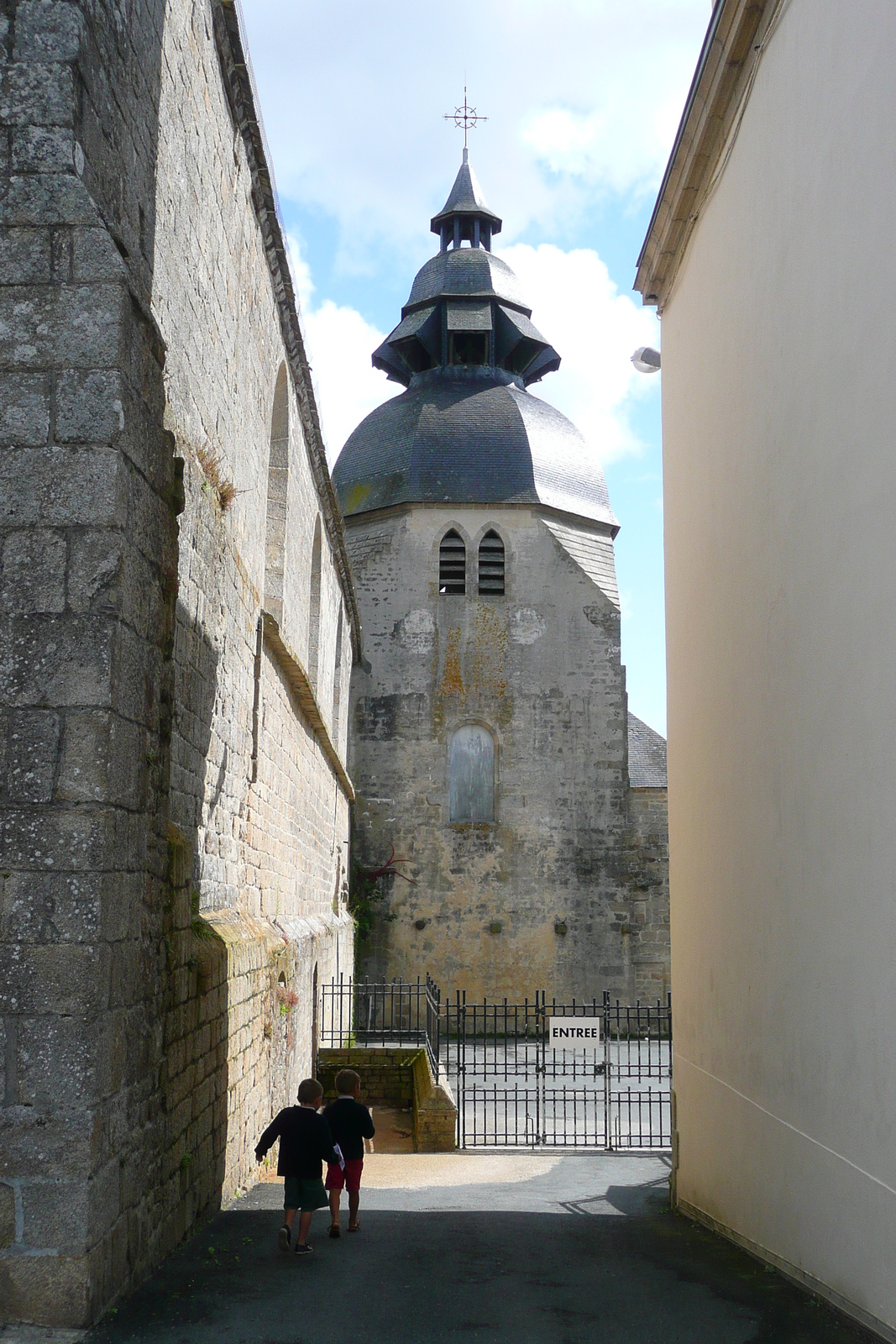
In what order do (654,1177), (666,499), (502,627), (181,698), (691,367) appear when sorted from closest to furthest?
(181,698) → (691,367) → (666,499) → (654,1177) → (502,627)

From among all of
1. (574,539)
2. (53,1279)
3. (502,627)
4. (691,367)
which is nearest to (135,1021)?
(53,1279)

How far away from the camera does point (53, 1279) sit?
13.0 ft

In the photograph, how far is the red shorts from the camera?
634 cm

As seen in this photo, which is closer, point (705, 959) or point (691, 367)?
point (705, 959)

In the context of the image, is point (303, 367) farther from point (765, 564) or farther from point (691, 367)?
point (765, 564)

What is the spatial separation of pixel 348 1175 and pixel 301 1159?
33.4 inches

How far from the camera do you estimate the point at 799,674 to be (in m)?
5.57

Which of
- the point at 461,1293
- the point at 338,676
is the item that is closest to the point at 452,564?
the point at 338,676

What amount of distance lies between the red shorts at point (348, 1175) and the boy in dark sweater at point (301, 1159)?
0.44 meters

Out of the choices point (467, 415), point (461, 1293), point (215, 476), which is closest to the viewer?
point (461, 1293)

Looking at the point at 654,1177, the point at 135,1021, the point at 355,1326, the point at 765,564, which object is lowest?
the point at 654,1177

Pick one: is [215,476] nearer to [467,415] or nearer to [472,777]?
[472,777]

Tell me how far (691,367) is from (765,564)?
263 centimetres

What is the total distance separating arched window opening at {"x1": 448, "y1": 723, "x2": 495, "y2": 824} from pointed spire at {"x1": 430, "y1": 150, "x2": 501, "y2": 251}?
14181 millimetres
